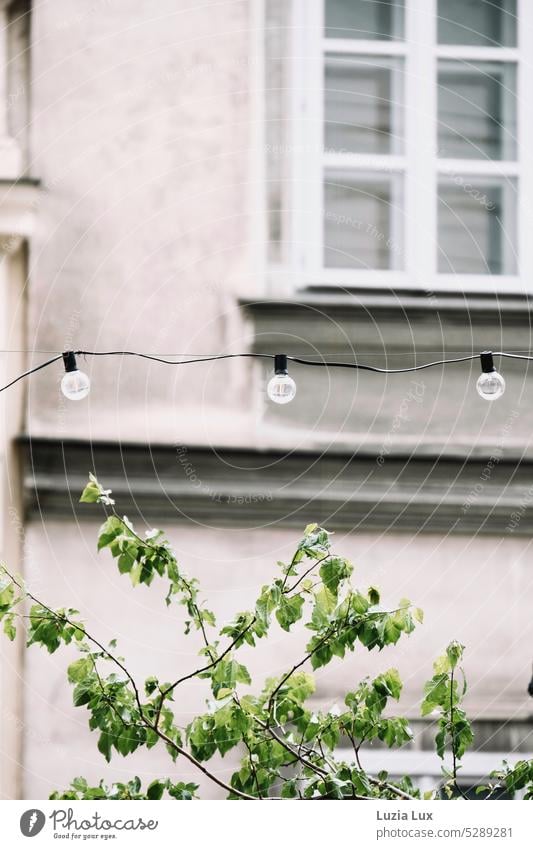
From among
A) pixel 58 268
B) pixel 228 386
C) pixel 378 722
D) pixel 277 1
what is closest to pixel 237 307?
pixel 228 386

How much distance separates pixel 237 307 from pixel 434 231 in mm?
756

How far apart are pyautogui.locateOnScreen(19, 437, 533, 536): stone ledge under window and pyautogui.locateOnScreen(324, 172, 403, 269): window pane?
707mm

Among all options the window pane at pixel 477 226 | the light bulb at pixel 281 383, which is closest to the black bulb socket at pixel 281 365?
the light bulb at pixel 281 383

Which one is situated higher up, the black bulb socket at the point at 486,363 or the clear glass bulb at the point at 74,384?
the black bulb socket at the point at 486,363

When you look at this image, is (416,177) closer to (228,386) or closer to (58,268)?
(228,386)

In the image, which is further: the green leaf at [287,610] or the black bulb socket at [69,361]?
A: the black bulb socket at [69,361]

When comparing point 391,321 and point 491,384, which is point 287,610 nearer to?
point 491,384

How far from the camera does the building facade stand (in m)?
3.76

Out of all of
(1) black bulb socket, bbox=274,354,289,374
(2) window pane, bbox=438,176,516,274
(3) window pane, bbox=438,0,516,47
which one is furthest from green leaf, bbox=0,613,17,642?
(3) window pane, bbox=438,0,516,47

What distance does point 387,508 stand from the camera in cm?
380

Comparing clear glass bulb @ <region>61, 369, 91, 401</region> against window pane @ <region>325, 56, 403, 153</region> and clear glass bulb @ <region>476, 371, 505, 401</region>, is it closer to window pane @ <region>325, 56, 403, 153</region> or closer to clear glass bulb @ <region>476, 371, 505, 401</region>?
clear glass bulb @ <region>476, 371, 505, 401</region>

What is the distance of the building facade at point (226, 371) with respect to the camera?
3.76 m

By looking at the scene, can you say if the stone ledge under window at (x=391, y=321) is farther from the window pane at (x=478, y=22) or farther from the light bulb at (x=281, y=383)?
the light bulb at (x=281, y=383)

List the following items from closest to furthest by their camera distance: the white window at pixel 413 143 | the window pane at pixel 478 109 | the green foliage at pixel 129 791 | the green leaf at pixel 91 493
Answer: the green leaf at pixel 91 493, the green foliage at pixel 129 791, the white window at pixel 413 143, the window pane at pixel 478 109
